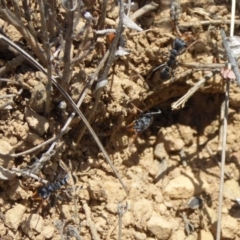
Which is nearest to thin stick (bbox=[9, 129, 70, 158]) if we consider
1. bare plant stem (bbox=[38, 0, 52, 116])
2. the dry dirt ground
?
the dry dirt ground

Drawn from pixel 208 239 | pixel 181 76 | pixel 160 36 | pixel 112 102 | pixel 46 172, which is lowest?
pixel 208 239

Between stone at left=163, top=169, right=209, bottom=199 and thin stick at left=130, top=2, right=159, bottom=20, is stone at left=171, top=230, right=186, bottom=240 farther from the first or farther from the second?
thin stick at left=130, top=2, right=159, bottom=20

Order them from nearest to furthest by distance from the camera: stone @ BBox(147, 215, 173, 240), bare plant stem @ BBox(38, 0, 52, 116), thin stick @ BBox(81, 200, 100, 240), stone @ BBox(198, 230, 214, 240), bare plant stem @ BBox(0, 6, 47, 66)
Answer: bare plant stem @ BBox(38, 0, 52, 116), bare plant stem @ BBox(0, 6, 47, 66), thin stick @ BBox(81, 200, 100, 240), stone @ BBox(147, 215, 173, 240), stone @ BBox(198, 230, 214, 240)

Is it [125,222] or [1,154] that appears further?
[125,222]

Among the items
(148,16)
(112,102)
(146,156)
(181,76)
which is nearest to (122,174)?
(146,156)

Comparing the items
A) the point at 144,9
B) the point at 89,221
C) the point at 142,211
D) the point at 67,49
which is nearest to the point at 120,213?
the point at 89,221

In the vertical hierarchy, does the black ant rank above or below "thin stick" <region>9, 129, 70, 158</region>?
above

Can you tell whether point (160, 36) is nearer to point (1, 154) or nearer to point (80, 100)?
point (80, 100)
